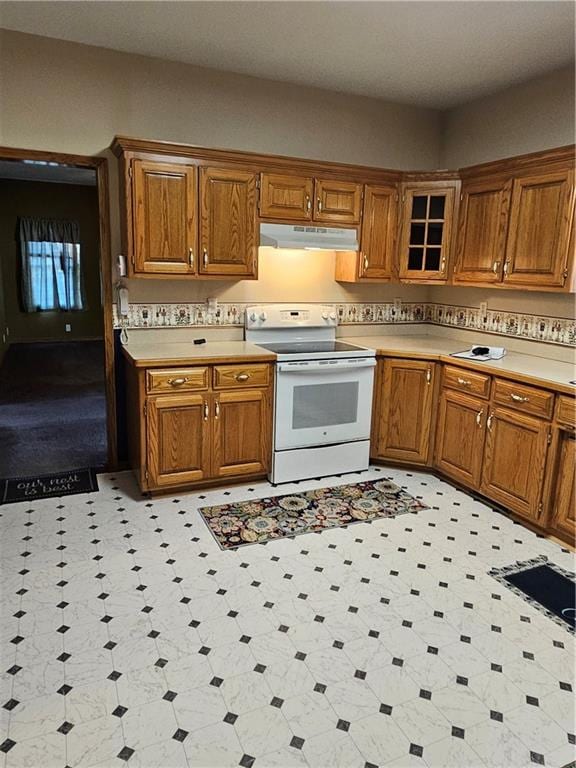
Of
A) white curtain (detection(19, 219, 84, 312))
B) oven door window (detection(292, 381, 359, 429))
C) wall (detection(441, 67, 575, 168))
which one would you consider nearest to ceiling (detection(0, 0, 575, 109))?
wall (detection(441, 67, 575, 168))

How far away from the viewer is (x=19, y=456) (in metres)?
4.10

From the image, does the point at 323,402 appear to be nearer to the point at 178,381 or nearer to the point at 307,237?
the point at 178,381

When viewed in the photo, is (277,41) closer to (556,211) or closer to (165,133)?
(165,133)

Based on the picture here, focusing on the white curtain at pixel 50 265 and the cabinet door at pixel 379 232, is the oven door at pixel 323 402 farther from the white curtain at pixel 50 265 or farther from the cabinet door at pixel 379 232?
the white curtain at pixel 50 265

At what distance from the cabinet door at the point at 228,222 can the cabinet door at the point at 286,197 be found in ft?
0.25

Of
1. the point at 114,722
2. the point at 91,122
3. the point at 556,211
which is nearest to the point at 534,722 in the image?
the point at 114,722

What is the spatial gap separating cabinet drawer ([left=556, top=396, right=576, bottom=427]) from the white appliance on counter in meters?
1.30

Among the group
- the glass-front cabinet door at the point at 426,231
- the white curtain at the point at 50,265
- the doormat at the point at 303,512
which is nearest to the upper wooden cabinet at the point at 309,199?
the glass-front cabinet door at the point at 426,231

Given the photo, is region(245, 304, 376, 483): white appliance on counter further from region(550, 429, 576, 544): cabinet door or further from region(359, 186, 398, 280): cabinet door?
region(550, 429, 576, 544): cabinet door

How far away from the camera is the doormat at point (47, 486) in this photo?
135 inches

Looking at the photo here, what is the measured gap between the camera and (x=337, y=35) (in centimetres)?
307

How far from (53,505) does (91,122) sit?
2.44 m

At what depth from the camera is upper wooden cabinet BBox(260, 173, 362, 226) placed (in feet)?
11.8

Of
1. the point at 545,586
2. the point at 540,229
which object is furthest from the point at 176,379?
the point at 540,229
